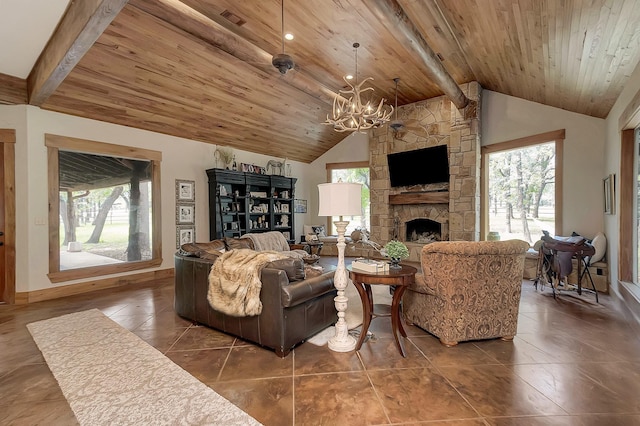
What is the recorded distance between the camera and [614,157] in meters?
4.03

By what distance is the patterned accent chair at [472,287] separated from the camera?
2695 millimetres

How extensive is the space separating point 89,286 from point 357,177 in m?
6.42

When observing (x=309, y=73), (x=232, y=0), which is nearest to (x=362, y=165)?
(x=309, y=73)

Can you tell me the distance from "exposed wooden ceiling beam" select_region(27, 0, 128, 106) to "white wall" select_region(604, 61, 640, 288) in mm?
5360

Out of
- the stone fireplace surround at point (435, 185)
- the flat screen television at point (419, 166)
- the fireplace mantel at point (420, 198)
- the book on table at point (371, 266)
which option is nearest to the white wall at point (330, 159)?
the stone fireplace surround at point (435, 185)

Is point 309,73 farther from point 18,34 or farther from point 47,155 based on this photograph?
point 47,155

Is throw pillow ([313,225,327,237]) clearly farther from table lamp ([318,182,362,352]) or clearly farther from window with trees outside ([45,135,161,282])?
table lamp ([318,182,362,352])

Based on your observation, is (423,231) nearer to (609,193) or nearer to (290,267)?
(609,193)

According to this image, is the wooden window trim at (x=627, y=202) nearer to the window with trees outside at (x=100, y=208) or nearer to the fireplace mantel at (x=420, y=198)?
the fireplace mantel at (x=420, y=198)

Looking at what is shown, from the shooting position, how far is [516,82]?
491 cm

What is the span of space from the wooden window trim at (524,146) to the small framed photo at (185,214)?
6152 mm

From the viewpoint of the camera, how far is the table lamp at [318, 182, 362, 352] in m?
2.71

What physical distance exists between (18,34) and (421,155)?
6.66m

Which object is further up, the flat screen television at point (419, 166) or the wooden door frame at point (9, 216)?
the flat screen television at point (419, 166)
